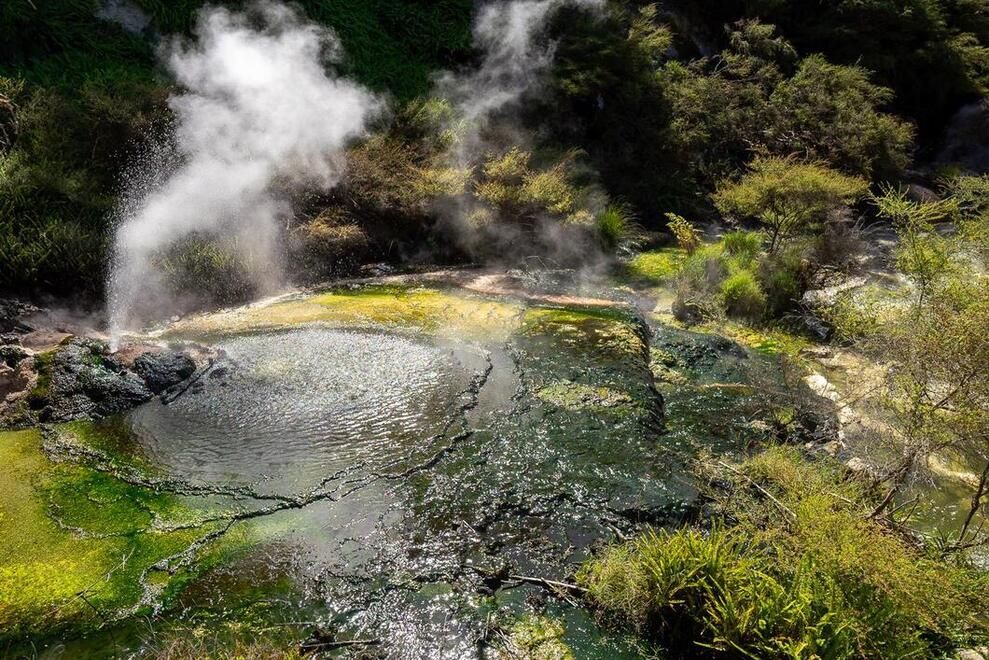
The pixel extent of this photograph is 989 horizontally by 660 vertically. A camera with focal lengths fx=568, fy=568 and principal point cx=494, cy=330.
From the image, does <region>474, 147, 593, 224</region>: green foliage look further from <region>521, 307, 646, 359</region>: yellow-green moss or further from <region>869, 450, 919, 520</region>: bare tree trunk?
<region>869, 450, 919, 520</region>: bare tree trunk

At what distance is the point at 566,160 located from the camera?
1414 cm

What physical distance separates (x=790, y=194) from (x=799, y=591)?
9552 mm

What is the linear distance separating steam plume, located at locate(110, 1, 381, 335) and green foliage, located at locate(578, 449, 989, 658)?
30.2 feet

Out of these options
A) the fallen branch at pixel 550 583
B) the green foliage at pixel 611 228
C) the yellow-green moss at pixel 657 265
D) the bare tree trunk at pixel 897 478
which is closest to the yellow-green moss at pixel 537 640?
the fallen branch at pixel 550 583

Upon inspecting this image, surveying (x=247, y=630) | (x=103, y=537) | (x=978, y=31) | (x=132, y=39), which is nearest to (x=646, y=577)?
(x=247, y=630)

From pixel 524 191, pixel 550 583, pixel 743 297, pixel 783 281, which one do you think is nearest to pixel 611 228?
pixel 524 191

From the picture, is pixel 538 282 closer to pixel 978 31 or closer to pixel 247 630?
pixel 247 630

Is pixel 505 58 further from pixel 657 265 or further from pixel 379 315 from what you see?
pixel 379 315

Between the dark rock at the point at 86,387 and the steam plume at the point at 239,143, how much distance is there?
228cm

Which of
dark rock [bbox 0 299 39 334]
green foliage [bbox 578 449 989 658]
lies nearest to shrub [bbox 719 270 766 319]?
green foliage [bbox 578 449 989 658]

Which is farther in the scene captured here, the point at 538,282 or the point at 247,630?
the point at 538,282

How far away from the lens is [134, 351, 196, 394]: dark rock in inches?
291

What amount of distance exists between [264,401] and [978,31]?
26393mm

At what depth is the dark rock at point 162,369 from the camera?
7379 millimetres
